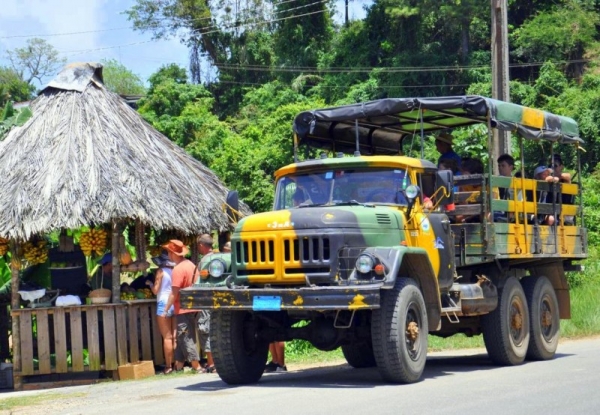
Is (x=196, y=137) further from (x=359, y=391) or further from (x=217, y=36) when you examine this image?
(x=359, y=391)

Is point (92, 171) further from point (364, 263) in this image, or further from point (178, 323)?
point (364, 263)

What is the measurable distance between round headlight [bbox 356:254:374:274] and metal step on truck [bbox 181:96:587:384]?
1 centimetres

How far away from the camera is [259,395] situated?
995cm

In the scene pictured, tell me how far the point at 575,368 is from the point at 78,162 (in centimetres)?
755

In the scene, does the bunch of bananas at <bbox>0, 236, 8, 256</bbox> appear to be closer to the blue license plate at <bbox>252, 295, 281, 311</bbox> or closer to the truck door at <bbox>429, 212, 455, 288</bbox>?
the blue license plate at <bbox>252, 295, 281, 311</bbox>

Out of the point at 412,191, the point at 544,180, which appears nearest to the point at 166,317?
the point at 412,191

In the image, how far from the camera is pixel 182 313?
1407 centimetres

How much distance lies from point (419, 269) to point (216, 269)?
7.54 feet

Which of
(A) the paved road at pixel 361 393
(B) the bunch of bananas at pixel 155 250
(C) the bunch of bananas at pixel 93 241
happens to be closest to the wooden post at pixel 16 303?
(C) the bunch of bananas at pixel 93 241

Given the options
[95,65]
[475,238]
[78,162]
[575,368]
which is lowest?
[575,368]

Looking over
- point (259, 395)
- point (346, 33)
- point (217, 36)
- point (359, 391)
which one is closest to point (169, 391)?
point (259, 395)

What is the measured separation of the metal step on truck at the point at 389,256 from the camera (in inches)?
408

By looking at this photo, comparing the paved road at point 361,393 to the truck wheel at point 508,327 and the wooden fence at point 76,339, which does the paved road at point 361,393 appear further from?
the wooden fence at point 76,339

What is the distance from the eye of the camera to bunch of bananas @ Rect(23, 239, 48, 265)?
14883mm
